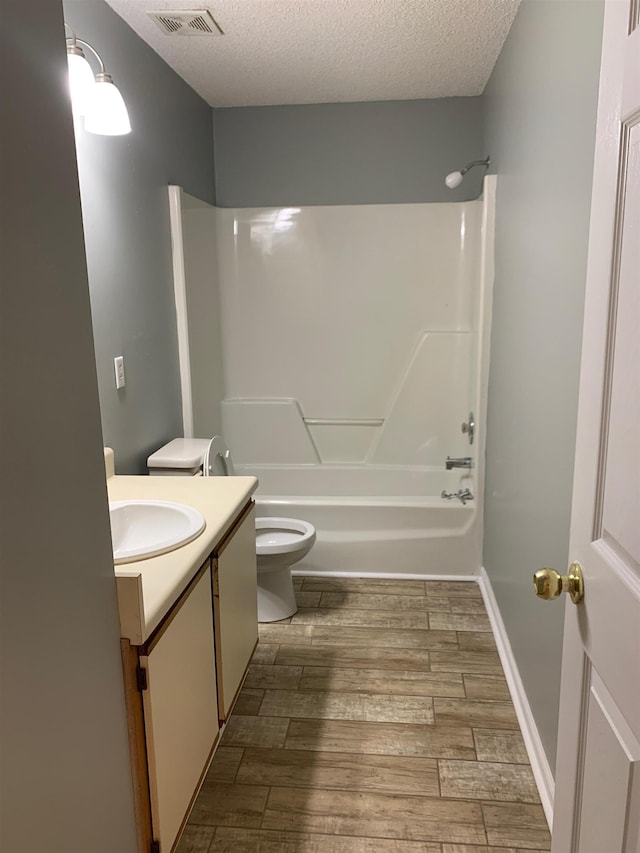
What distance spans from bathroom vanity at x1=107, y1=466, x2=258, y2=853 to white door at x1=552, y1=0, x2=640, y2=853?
2.74 ft

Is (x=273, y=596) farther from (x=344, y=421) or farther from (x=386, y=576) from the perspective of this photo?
(x=344, y=421)

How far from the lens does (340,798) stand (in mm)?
1860

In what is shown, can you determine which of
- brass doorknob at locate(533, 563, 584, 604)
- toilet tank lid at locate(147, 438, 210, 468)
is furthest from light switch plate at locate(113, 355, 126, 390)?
brass doorknob at locate(533, 563, 584, 604)

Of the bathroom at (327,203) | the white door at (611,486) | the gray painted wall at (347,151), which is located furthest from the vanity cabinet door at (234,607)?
the gray painted wall at (347,151)

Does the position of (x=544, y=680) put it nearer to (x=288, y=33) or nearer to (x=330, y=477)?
(x=330, y=477)

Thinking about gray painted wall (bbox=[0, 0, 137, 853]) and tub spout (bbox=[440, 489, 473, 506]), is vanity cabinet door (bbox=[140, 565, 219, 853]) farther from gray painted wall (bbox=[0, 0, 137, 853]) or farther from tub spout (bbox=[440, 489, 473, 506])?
tub spout (bbox=[440, 489, 473, 506])

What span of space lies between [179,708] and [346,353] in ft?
8.35

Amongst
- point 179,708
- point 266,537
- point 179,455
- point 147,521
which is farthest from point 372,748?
point 179,455

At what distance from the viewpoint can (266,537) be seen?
306cm

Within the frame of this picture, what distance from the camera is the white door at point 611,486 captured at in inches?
32.7

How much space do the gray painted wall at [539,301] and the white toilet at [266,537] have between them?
0.90m

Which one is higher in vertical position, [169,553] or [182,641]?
[169,553]

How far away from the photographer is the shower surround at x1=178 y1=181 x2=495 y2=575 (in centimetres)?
356

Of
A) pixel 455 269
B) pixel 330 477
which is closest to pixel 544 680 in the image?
pixel 330 477
